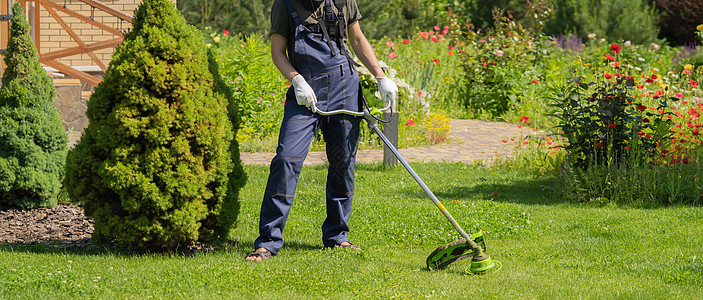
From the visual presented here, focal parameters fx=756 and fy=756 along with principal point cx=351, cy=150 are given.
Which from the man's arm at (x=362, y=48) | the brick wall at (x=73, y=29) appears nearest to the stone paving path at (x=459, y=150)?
the man's arm at (x=362, y=48)

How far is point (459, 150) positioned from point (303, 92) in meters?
5.21

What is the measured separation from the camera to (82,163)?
4098mm

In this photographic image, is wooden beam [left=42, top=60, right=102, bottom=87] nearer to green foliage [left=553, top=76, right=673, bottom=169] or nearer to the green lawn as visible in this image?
the green lawn

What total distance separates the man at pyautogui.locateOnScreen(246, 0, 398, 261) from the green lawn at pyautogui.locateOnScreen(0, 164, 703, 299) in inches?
13.7

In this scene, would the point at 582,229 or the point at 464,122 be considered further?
the point at 464,122

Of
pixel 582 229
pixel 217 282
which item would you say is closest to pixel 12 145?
pixel 217 282

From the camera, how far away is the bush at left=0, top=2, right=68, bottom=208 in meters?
5.36

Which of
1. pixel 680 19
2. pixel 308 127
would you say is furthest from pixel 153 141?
pixel 680 19

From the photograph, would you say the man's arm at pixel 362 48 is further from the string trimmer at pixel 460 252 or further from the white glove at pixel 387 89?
the string trimmer at pixel 460 252

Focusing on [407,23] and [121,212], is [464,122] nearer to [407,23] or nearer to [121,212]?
[121,212]

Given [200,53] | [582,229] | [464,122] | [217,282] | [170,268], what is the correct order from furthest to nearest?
[464,122] → [582,229] → [200,53] → [170,268] → [217,282]

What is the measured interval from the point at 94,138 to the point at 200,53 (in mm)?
744

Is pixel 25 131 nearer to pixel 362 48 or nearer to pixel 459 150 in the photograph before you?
pixel 362 48

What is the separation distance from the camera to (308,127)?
4.23m
